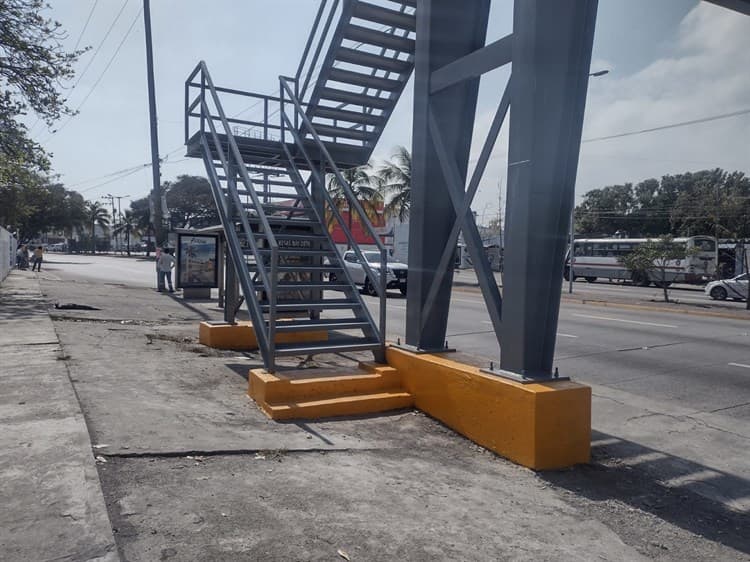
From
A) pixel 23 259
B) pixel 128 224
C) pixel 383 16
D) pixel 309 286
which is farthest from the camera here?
pixel 128 224

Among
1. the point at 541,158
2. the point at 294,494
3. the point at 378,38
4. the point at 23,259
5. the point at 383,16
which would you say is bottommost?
the point at 294,494

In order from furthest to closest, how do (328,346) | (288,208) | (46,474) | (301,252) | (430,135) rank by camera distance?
(288,208) → (301,252) → (328,346) → (430,135) → (46,474)

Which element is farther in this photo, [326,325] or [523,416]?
[326,325]

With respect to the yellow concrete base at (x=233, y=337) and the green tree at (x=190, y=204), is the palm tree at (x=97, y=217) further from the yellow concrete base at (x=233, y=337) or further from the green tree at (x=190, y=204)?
the yellow concrete base at (x=233, y=337)

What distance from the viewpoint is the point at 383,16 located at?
8336mm

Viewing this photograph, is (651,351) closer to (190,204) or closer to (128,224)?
(190,204)

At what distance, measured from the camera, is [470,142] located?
6250mm

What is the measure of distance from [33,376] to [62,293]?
47.5 feet

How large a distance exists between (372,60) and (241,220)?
3.31 m

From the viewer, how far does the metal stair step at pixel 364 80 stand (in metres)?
8.80

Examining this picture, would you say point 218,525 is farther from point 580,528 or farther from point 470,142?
point 470,142

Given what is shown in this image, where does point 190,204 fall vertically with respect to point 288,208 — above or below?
above

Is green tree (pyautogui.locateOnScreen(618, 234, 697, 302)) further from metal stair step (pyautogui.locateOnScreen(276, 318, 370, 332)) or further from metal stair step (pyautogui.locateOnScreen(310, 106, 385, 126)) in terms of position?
metal stair step (pyautogui.locateOnScreen(276, 318, 370, 332))

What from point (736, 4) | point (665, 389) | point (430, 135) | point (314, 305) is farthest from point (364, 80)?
point (665, 389)
